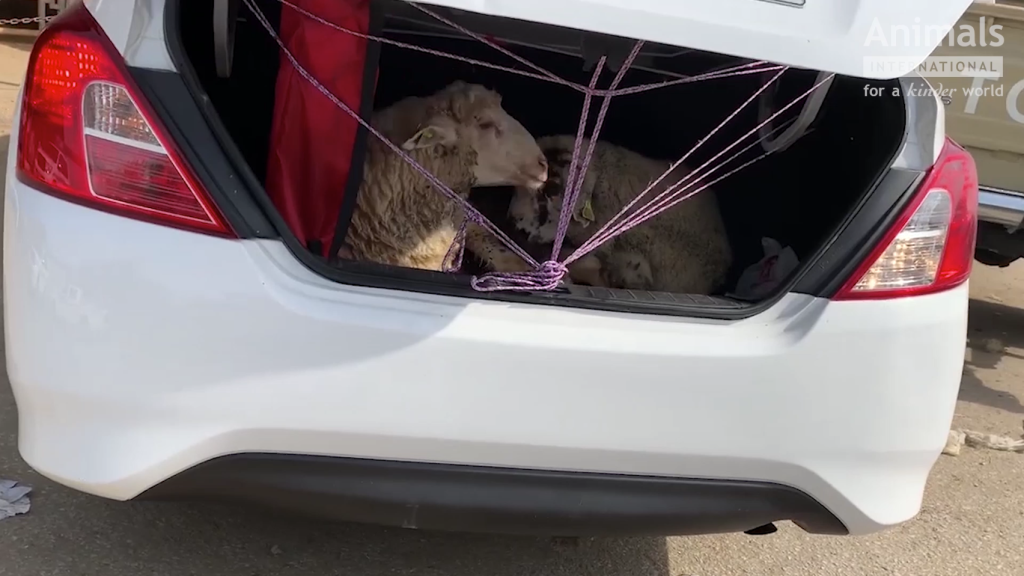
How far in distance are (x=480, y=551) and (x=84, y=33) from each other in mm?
1802

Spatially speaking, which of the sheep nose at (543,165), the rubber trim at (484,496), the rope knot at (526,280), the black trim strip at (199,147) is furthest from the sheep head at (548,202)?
the black trim strip at (199,147)

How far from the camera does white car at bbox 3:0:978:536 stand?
1710 millimetres

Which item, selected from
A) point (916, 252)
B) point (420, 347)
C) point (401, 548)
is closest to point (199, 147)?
point (420, 347)

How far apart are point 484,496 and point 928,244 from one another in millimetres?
1184

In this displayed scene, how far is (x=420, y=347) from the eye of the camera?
5.81ft

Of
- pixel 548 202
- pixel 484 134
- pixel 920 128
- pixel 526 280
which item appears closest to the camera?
pixel 526 280

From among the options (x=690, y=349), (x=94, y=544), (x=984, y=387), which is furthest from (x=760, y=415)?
(x=984, y=387)

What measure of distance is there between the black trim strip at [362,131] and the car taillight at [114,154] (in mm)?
411

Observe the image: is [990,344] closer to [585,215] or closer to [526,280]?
[585,215]

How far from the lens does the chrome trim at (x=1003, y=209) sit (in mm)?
4711

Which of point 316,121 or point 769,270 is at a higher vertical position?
point 316,121

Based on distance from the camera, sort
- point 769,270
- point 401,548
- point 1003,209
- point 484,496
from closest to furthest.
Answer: point 484,496 < point 401,548 < point 769,270 < point 1003,209

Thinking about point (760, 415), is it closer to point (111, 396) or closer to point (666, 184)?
point (111, 396)

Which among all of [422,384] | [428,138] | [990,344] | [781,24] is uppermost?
[781,24]
